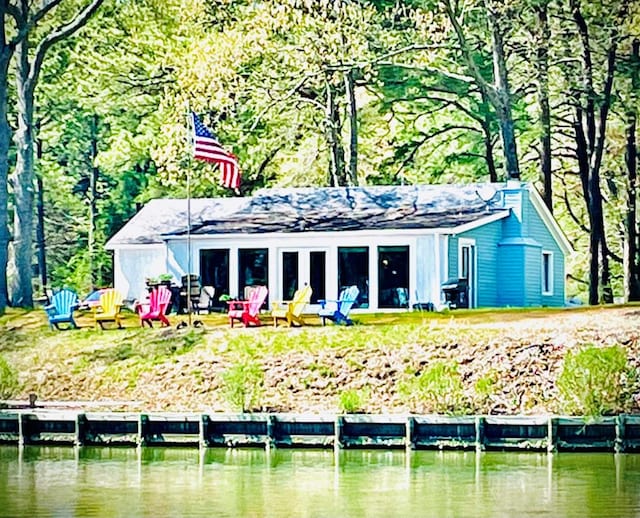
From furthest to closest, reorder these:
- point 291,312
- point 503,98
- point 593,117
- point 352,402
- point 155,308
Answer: point 593,117 < point 503,98 < point 155,308 < point 291,312 < point 352,402

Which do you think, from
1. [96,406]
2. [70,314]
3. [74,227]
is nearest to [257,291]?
[70,314]

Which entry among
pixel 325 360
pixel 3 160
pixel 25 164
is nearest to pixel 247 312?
pixel 325 360

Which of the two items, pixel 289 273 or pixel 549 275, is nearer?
pixel 289 273

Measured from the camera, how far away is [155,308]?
22.0m

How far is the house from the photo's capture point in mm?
23359

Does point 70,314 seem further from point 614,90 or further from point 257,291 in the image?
point 614,90

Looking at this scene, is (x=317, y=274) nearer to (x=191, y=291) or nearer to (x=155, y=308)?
(x=191, y=291)

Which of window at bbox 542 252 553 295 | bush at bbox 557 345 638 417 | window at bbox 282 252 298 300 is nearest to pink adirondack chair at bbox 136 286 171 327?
window at bbox 282 252 298 300

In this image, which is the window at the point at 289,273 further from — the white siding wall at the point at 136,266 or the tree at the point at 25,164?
the tree at the point at 25,164

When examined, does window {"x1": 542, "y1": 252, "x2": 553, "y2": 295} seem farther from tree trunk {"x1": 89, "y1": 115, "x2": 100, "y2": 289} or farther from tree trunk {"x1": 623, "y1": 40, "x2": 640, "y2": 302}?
tree trunk {"x1": 89, "y1": 115, "x2": 100, "y2": 289}

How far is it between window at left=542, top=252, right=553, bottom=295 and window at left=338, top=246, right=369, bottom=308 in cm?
394

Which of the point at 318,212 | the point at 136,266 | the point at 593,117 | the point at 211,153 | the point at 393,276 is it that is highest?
the point at 593,117

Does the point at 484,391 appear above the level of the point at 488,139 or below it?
below

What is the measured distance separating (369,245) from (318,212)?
1.96m
